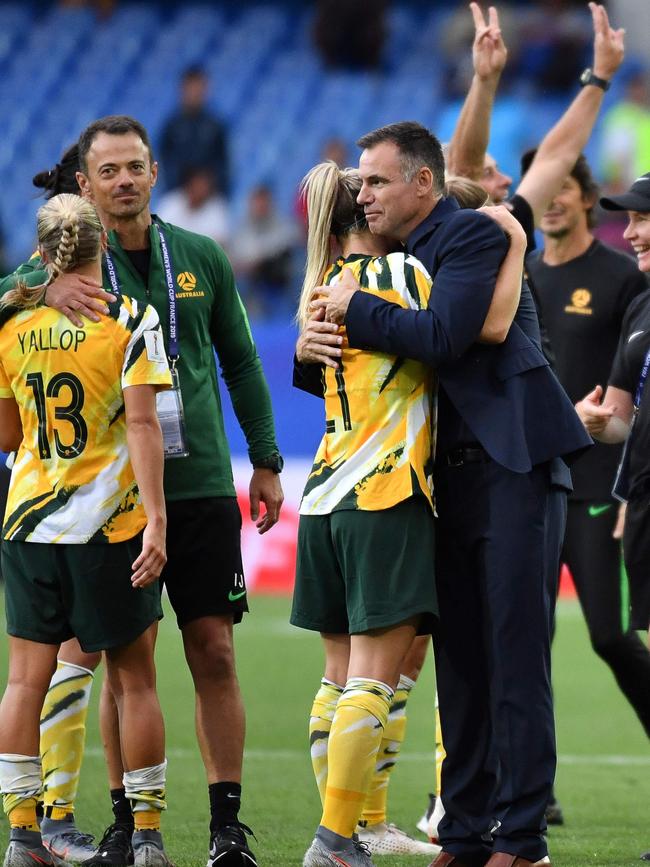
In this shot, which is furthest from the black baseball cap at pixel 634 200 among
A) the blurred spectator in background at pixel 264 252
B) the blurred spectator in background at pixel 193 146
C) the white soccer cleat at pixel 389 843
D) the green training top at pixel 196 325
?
the blurred spectator in background at pixel 193 146

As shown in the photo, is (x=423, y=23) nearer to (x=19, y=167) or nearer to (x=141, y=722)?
(x=19, y=167)

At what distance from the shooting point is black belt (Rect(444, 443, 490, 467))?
432cm

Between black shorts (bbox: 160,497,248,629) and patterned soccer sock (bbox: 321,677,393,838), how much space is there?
839mm

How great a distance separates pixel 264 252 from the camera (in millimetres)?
16297

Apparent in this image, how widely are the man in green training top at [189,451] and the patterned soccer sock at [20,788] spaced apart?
35 cm

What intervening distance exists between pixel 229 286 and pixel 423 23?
589 inches

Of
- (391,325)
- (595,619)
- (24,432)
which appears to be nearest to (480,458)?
(391,325)

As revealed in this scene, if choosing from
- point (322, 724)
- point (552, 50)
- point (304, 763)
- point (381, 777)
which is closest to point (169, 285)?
point (322, 724)

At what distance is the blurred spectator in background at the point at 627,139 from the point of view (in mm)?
16441

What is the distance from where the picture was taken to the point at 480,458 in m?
4.32

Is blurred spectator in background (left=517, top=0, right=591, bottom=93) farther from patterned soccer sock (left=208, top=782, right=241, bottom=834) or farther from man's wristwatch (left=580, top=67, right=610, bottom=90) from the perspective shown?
patterned soccer sock (left=208, top=782, right=241, bottom=834)

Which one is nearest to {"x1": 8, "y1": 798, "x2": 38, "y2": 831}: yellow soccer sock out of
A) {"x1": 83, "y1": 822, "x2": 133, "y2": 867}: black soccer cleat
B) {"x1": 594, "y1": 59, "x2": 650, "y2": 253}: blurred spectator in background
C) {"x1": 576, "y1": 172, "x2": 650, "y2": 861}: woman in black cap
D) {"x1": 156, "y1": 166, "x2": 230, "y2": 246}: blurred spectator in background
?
{"x1": 83, "y1": 822, "x2": 133, "y2": 867}: black soccer cleat

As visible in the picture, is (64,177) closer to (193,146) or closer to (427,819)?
(427,819)

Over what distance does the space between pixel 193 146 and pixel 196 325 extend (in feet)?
39.7
